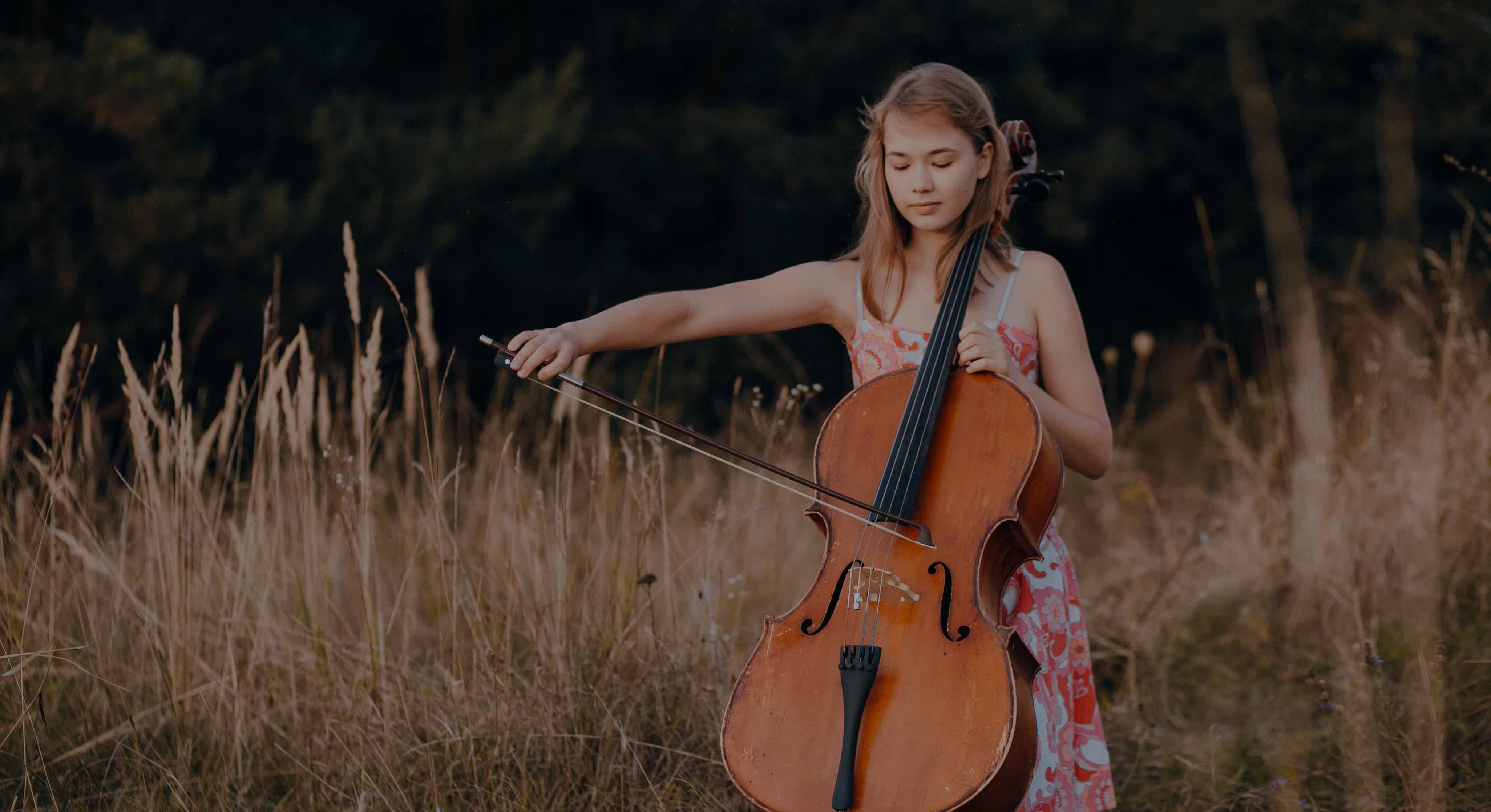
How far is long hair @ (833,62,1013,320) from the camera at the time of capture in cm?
204

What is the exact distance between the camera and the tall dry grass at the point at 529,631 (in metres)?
Result: 2.38

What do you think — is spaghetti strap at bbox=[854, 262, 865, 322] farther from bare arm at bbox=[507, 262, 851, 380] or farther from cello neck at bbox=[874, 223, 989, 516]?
cello neck at bbox=[874, 223, 989, 516]

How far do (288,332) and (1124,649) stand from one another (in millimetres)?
4640

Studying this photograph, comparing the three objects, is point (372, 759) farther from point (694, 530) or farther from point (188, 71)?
point (188, 71)

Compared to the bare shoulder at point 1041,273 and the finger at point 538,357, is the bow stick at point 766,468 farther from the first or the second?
the bare shoulder at point 1041,273

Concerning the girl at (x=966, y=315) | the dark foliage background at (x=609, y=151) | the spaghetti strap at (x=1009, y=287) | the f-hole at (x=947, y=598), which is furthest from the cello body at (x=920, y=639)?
the dark foliage background at (x=609, y=151)

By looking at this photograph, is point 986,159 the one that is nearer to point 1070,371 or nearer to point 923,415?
point 1070,371

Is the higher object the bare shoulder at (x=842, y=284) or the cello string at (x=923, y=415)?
the bare shoulder at (x=842, y=284)

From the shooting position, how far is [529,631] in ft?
8.32

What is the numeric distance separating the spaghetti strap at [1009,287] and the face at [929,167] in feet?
0.52

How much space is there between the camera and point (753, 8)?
8.80 metres

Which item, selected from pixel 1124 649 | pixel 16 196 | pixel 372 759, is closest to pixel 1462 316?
pixel 1124 649

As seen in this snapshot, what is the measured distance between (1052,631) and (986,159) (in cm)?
81

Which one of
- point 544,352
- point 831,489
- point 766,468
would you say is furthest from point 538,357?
point 831,489
